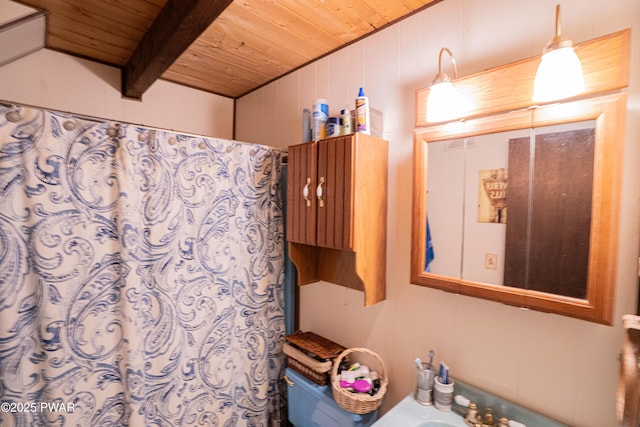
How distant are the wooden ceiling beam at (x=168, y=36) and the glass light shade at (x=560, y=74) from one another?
974mm

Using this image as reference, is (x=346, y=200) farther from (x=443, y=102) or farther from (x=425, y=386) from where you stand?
(x=425, y=386)

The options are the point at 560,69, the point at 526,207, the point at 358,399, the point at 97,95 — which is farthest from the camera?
the point at 97,95

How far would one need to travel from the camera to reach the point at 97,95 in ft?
5.51

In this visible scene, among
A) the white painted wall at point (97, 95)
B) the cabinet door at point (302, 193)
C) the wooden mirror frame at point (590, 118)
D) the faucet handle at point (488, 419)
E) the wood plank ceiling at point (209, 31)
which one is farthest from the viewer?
the white painted wall at point (97, 95)

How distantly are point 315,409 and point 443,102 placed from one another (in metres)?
1.43

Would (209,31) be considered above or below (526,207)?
above

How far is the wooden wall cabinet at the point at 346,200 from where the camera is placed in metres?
1.11

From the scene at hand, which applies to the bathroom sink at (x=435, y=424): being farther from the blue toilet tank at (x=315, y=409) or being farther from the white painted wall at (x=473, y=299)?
the blue toilet tank at (x=315, y=409)

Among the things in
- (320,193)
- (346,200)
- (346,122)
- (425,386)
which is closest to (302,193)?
(320,193)

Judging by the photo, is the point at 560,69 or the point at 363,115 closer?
the point at 560,69

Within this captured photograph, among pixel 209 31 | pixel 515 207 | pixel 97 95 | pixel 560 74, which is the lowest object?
pixel 515 207

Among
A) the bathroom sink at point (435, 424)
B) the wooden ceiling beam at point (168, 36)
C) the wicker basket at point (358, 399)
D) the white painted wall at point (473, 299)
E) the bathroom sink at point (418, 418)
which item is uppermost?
the wooden ceiling beam at point (168, 36)

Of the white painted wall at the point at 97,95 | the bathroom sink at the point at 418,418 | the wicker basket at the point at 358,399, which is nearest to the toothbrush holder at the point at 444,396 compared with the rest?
the bathroom sink at the point at 418,418

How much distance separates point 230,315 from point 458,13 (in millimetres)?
1682
